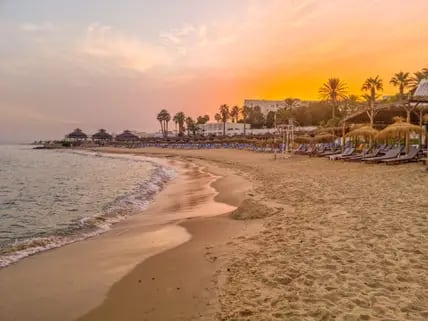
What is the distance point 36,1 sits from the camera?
1245cm

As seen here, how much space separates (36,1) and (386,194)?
1323 centimetres

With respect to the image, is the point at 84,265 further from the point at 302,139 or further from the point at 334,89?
the point at 334,89

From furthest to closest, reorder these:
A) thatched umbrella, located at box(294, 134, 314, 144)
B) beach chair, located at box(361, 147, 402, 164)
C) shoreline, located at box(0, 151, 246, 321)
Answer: thatched umbrella, located at box(294, 134, 314, 144) → beach chair, located at box(361, 147, 402, 164) → shoreline, located at box(0, 151, 246, 321)

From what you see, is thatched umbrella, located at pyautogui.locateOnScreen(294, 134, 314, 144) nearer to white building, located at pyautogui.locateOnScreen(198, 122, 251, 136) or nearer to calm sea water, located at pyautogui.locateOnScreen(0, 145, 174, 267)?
calm sea water, located at pyautogui.locateOnScreen(0, 145, 174, 267)

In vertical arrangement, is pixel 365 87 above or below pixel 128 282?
above

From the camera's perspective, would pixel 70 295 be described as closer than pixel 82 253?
Yes

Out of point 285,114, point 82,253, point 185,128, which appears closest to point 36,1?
point 82,253

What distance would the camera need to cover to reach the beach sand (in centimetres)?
335

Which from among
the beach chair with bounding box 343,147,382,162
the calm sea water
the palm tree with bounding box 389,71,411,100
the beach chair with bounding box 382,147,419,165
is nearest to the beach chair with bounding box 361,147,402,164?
the beach chair with bounding box 382,147,419,165

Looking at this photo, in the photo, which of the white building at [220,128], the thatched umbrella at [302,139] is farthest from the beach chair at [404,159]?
→ the white building at [220,128]

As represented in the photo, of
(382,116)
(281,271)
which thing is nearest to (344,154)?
(382,116)

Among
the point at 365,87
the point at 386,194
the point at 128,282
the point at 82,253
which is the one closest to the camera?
the point at 128,282

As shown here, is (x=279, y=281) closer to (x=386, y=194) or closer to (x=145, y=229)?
(x=145, y=229)

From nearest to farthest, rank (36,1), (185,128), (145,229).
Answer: (145,229)
(36,1)
(185,128)
